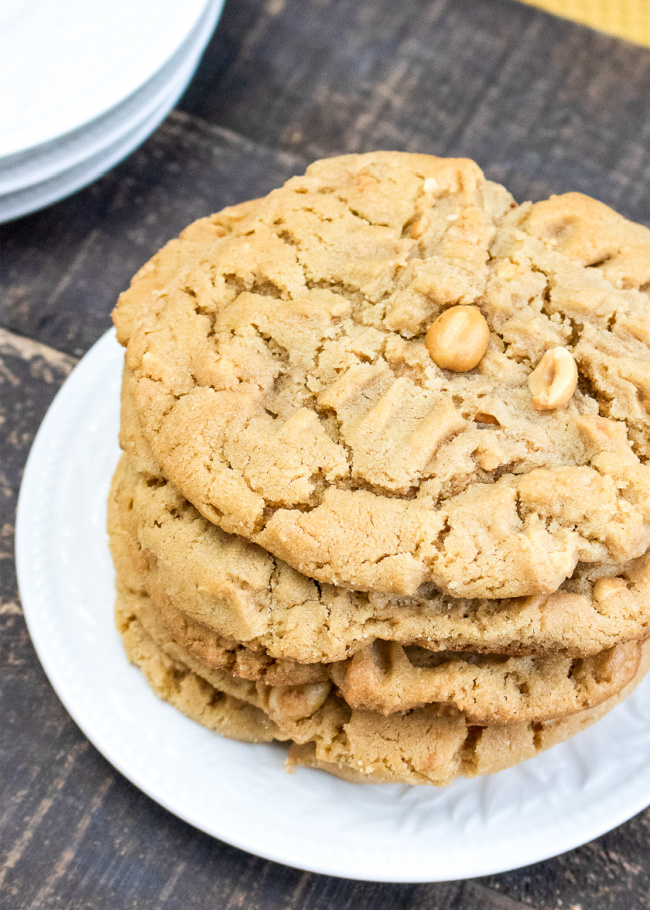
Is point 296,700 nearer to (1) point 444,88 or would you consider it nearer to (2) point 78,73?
(2) point 78,73

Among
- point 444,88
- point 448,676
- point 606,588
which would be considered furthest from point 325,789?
point 444,88

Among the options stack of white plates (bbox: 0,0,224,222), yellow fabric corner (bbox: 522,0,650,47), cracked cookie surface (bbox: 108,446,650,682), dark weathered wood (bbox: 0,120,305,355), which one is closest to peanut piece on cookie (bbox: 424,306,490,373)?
cracked cookie surface (bbox: 108,446,650,682)

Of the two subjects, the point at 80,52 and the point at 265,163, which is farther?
the point at 265,163

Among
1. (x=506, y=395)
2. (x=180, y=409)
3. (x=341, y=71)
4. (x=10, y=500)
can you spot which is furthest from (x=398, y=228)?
(x=341, y=71)

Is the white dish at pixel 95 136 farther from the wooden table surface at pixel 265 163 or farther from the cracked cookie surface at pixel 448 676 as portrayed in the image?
the cracked cookie surface at pixel 448 676

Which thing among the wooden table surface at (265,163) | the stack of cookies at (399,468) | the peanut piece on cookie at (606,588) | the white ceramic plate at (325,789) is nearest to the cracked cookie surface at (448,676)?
the stack of cookies at (399,468)
